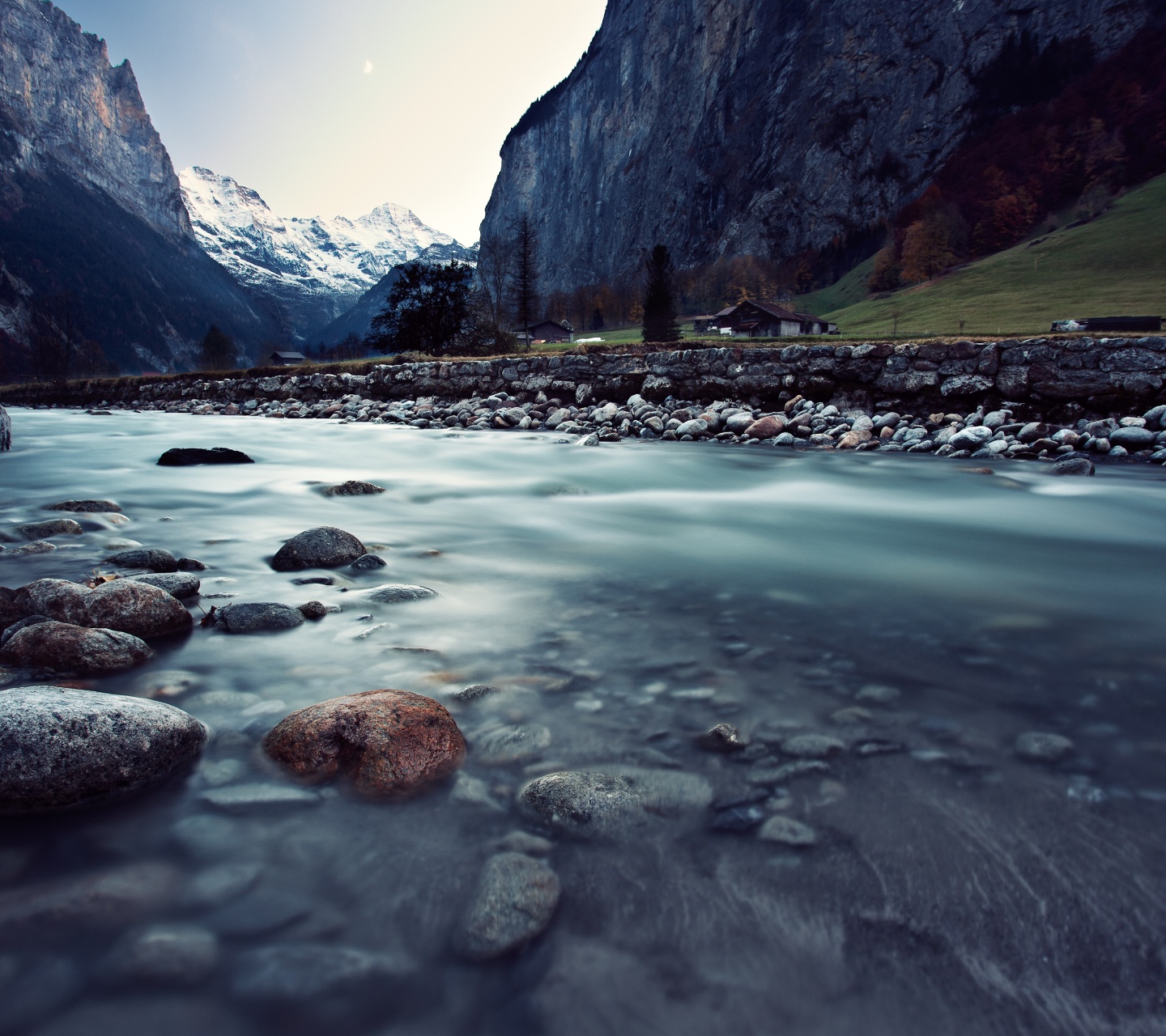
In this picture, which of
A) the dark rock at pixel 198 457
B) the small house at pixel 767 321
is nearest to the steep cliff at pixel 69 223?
the small house at pixel 767 321

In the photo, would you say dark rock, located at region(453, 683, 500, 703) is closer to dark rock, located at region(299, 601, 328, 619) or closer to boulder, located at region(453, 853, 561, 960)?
boulder, located at region(453, 853, 561, 960)

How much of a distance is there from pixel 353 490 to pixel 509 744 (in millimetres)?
6213

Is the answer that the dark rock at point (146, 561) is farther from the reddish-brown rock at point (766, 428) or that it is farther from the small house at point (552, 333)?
the small house at point (552, 333)

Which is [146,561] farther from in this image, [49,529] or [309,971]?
[309,971]

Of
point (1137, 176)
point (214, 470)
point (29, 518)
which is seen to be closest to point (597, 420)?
point (214, 470)

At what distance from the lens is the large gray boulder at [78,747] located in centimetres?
185

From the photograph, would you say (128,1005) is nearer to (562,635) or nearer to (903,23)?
(562,635)

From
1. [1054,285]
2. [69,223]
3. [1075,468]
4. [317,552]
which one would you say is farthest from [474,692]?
[69,223]

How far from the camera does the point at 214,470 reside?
947 cm

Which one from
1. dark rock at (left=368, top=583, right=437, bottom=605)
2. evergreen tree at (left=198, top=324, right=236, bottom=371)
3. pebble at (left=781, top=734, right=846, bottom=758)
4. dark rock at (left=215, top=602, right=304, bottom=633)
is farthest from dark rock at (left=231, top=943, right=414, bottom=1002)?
evergreen tree at (left=198, top=324, right=236, bottom=371)

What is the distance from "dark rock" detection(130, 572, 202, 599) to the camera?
11.8ft

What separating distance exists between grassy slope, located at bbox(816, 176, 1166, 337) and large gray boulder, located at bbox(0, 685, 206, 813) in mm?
32651

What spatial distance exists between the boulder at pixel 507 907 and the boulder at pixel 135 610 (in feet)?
7.50

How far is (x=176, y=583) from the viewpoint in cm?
365
